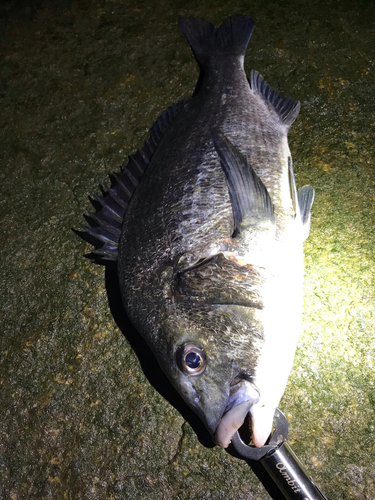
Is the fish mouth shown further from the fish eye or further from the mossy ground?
the mossy ground

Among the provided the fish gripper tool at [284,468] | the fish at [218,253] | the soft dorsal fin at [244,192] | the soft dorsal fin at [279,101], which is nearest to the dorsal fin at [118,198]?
the fish at [218,253]

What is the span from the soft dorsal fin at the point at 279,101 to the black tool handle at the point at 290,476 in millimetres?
1787

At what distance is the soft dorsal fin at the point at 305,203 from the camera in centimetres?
213

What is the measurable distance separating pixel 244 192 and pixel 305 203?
479 millimetres

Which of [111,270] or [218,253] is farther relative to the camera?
[111,270]

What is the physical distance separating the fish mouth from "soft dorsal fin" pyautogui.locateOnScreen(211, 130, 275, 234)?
2.22 feet

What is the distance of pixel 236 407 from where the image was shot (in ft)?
5.34

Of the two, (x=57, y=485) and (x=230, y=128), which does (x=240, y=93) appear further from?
(x=57, y=485)

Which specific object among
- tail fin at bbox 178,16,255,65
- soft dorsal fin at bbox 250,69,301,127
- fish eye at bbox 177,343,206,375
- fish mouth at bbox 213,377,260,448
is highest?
tail fin at bbox 178,16,255,65

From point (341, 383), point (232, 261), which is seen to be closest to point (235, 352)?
point (232, 261)

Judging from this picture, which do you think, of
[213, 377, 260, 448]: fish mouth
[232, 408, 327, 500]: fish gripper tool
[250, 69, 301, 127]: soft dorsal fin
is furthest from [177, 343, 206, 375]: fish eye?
[250, 69, 301, 127]: soft dorsal fin

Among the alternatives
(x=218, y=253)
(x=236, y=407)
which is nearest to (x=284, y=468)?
(x=236, y=407)

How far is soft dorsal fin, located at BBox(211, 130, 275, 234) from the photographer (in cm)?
186

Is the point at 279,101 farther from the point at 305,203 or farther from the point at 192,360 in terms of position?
the point at 192,360
